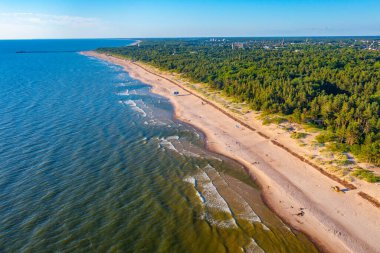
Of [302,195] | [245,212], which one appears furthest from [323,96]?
[245,212]

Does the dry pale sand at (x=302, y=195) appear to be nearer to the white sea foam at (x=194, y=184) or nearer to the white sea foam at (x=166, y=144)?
the white sea foam at (x=166, y=144)

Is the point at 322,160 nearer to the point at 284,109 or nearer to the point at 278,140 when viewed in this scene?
the point at 278,140

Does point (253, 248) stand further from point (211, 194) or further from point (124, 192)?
point (124, 192)

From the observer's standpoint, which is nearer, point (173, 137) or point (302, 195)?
point (302, 195)

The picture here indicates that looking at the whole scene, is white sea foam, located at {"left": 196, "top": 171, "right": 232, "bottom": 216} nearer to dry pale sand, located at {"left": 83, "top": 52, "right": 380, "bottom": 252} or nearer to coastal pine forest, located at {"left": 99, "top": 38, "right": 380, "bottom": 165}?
dry pale sand, located at {"left": 83, "top": 52, "right": 380, "bottom": 252}

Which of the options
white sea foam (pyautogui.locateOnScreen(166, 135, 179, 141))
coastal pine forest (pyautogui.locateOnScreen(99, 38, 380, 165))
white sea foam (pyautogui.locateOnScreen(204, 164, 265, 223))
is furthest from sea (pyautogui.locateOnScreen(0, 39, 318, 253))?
coastal pine forest (pyautogui.locateOnScreen(99, 38, 380, 165))

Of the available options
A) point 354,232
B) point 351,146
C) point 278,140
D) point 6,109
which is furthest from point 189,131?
point 6,109
